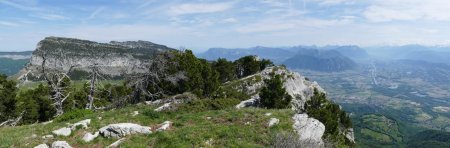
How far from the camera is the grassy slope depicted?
71.6 feet

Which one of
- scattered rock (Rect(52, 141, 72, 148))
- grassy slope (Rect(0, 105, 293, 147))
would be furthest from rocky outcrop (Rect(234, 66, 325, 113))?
scattered rock (Rect(52, 141, 72, 148))

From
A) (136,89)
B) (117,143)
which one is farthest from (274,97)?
(117,143)

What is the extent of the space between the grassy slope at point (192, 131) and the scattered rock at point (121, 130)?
614mm

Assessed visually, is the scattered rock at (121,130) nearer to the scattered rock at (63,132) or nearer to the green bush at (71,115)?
the scattered rock at (63,132)

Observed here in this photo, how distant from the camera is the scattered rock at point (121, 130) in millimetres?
23703

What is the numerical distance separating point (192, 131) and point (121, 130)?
182 inches

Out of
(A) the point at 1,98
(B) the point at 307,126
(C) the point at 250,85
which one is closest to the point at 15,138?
(B) the point at 307,126

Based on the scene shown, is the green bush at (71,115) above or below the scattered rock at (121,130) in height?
below

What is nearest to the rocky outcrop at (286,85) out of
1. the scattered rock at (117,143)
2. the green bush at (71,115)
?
the green bush at (71,115)

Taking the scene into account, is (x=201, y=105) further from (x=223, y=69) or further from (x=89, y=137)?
(x=223, y=69)

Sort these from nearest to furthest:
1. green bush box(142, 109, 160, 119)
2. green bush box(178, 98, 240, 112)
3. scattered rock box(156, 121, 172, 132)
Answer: scattered rock box(156, 121, 172, 132), green bush box(142, 109, 160, 119), green bush box(178, 98, 240, 112)

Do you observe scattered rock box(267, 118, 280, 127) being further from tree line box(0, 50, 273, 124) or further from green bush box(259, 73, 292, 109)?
tree line box(0, 50, 273, 124)

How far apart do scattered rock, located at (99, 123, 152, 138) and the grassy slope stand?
614 millimetres

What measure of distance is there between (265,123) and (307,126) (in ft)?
9.00
